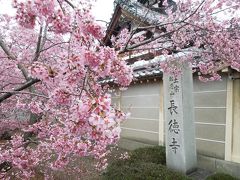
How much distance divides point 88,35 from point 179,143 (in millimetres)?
6436

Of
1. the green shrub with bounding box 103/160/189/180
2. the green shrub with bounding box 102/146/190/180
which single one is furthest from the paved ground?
the green shrub with bounding box 103/160/189/180

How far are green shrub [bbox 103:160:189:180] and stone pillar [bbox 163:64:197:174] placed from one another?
86cm

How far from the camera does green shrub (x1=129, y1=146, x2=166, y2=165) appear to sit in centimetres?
871

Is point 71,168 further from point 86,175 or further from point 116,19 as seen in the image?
point 116,19

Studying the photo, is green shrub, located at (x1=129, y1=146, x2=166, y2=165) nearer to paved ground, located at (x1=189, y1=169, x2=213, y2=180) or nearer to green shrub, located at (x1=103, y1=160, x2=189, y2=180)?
green shrub, located at (x1=103, y1=160, x2=189, y2=180)

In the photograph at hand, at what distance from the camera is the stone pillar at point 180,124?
8352 millimetres

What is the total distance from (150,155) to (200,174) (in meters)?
1.46

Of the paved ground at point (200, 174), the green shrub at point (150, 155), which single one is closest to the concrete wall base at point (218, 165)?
the paved ground at point (200, 174)

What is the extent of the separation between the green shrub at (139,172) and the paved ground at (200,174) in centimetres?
102

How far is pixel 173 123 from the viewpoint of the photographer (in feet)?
28.4

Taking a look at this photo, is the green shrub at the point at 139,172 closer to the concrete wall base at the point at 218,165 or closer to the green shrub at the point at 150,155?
the green shrub at the point at 150,155

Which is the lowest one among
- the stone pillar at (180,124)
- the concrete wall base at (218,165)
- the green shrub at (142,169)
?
the concrete wall base at (218,165)

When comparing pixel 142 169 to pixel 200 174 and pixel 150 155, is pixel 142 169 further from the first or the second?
pixel 200 174

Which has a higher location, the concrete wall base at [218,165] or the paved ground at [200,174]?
the concrete wall base at [218,165]
